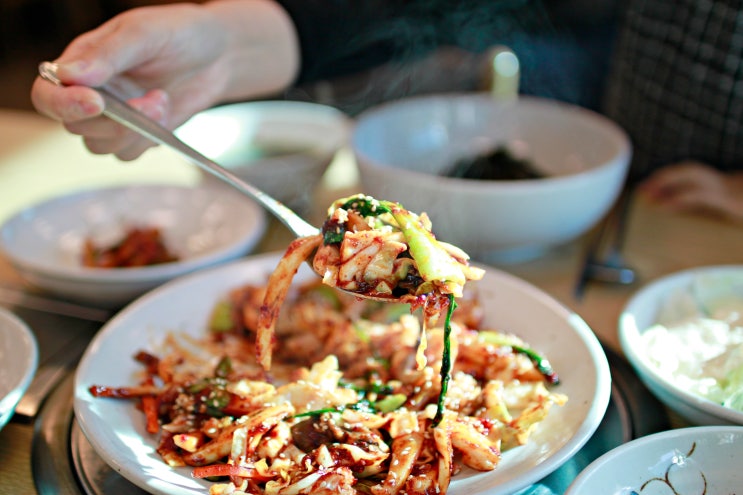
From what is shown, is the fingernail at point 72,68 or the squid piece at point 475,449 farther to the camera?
the fingernail at point 72,68

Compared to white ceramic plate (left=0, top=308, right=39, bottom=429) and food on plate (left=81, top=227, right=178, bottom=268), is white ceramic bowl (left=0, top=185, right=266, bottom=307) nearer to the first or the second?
food on plate (left=81, top=227, right=178, bottom=268)

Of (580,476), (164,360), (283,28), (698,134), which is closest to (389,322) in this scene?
(164,360)

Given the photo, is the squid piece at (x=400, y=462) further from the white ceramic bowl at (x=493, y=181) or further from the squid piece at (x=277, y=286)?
the white ceramic bowl at (x=493, y=181)

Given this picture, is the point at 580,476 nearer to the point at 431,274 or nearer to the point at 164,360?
the point at 431,274

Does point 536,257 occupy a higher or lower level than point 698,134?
lower

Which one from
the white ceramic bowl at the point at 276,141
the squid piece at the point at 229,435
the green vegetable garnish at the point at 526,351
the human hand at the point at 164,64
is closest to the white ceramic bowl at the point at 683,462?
the green vegetable garnish at the point at 526,351

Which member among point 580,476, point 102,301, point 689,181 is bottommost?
point 102,301

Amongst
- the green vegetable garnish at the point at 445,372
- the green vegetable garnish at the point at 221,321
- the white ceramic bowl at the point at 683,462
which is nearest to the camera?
the white ceramic bowl at the point at 683,462
